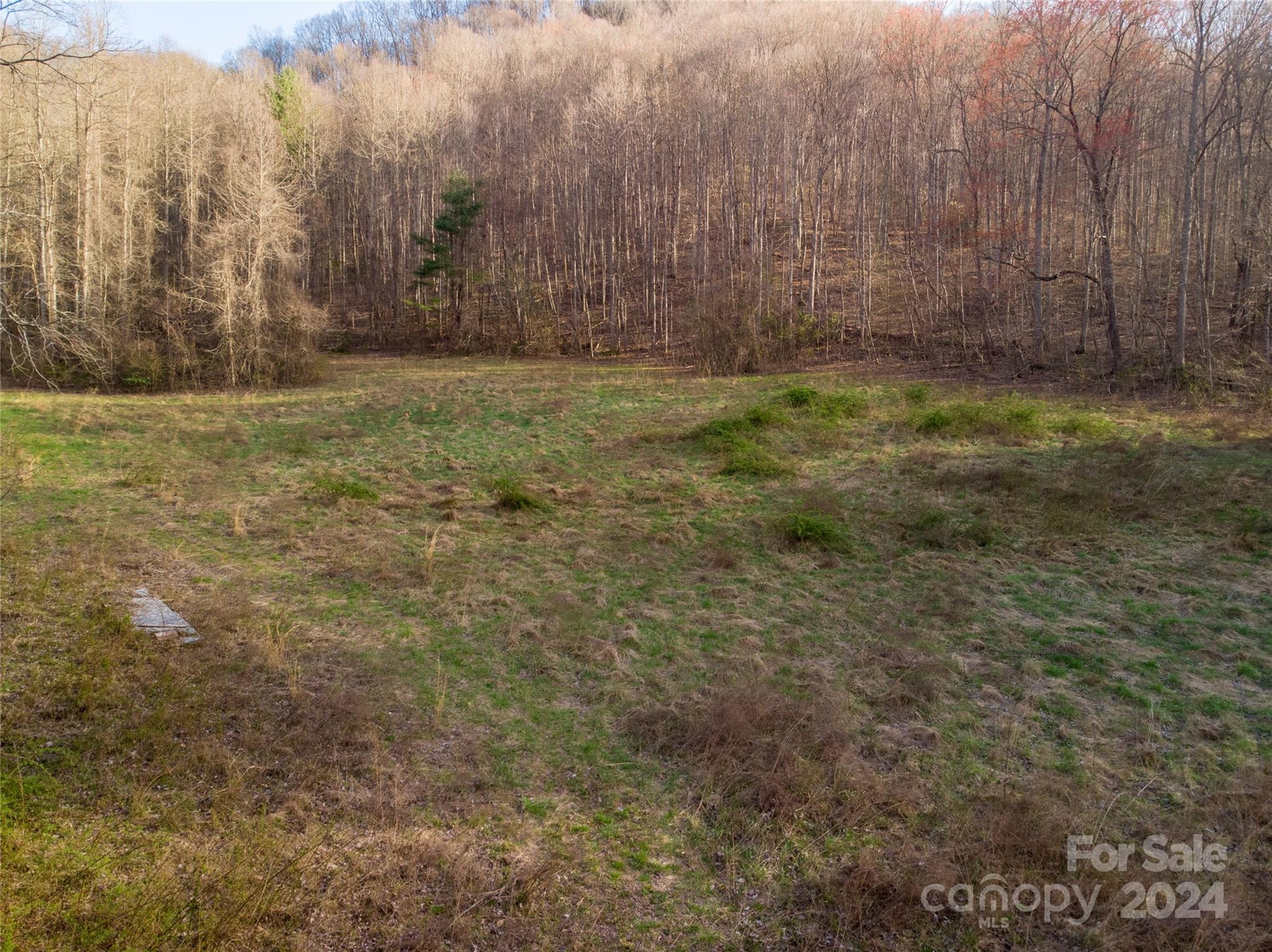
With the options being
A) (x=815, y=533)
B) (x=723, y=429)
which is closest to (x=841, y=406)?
(x=723, y=429)

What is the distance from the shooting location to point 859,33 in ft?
107

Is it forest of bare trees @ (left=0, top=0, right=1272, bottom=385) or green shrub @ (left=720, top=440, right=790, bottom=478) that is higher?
forest of bare trees @ (left=0, top=0, right=1272, bottom=385)

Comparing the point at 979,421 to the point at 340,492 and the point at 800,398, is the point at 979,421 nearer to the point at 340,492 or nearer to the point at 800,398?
the point at 800,398

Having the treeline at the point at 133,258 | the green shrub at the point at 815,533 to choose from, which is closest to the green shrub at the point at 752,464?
the green shrub at the point at 815,533

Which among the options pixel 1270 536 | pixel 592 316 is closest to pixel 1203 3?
pixel 1270 536

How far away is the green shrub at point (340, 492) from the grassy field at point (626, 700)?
71mm

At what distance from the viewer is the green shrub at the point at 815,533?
8852 mm

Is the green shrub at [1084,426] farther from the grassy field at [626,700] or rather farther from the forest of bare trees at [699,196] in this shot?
the forest of bare trees at [699,196]

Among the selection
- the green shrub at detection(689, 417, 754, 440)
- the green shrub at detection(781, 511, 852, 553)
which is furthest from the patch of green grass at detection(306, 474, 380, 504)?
the green shrub at detection(689, 417, 754, 440)

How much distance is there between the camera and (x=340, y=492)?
35.2ft

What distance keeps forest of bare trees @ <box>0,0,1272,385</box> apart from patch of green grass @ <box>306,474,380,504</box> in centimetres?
349

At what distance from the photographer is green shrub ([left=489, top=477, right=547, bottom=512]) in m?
10.4

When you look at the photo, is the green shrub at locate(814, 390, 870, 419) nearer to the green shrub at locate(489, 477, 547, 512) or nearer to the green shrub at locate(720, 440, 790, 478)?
the green shrub at locate(720, 440, 790, 478)

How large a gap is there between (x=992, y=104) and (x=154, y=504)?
2423 centimetres
